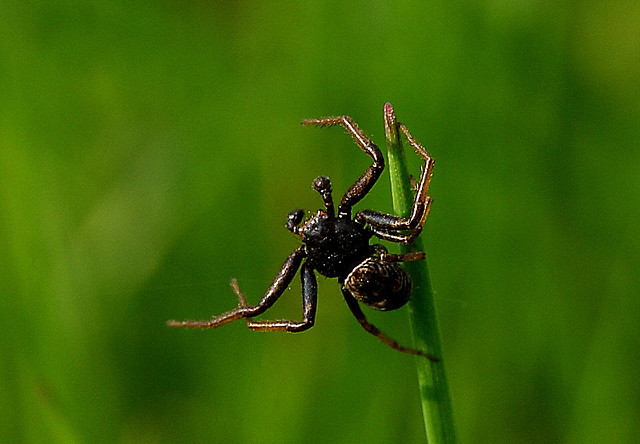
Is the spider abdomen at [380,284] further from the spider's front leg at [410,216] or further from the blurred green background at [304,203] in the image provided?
the blurred green background at [304,203]

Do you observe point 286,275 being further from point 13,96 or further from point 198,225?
point 13,96

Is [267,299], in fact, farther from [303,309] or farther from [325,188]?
[325,188]

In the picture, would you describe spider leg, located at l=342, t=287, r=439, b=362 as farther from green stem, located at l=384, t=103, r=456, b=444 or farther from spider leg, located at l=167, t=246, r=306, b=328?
green stem, located at l=384, t=103, r=456, b=444

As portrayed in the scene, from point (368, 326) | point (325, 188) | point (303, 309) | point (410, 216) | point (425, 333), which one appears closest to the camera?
point (425, 333)

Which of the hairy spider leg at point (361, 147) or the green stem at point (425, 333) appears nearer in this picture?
the green stem at point (425, 333)

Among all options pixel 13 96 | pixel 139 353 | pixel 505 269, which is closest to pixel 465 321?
pixel 505 269

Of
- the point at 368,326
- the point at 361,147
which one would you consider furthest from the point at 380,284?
the point at 361,147

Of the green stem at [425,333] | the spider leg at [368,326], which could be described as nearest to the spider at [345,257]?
the spider leg at [368,326]
